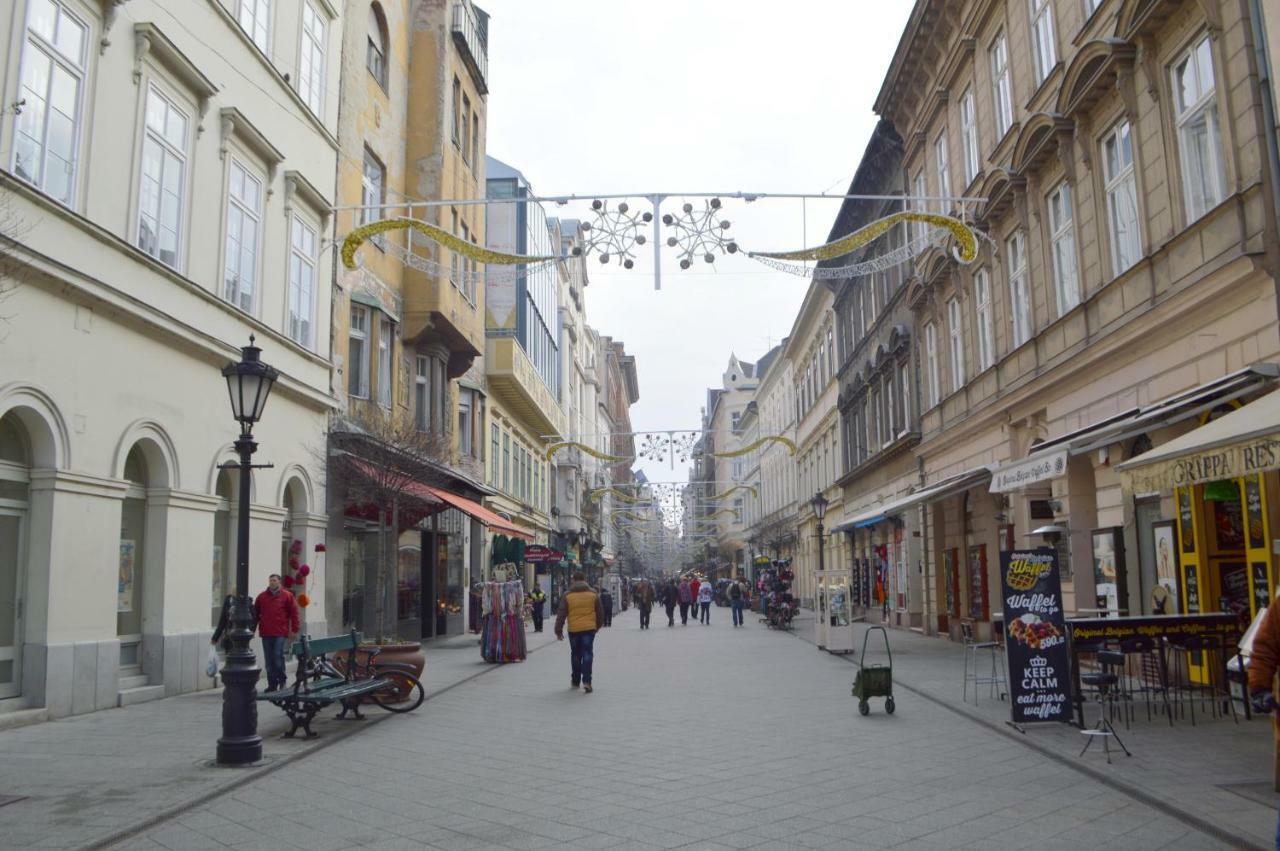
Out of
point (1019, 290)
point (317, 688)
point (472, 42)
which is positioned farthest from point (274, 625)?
point (472, 42)

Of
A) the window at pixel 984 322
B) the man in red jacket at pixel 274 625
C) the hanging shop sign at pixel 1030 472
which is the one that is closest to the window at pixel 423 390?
the man in red jacket at pixel 274 625

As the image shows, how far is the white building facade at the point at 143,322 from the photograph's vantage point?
1185 cm

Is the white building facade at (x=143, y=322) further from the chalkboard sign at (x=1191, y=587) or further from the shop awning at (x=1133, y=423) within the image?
the chalkboard sign at (x=1191, y=587)

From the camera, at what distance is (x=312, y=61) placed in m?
20.6

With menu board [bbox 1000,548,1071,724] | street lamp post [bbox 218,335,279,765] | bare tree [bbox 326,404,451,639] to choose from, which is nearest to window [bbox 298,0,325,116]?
bare tree [bbox 326,404,451,639]

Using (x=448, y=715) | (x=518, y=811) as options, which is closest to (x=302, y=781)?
(x=518, y=811)

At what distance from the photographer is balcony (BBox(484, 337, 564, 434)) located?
Answer: 115 ft

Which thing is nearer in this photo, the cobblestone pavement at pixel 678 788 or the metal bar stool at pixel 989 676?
the cobblestone pavement at pixel 678 788

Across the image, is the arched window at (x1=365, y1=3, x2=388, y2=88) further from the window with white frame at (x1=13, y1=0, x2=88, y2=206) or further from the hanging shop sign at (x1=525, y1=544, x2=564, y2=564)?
the hanging shop sign at (x1=525, y1=544, x2=564, y2=564)

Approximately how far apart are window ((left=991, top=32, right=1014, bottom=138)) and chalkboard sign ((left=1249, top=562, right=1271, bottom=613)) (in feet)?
33.2

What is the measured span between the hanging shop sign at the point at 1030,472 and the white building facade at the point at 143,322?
12142 mm

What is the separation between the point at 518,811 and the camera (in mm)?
A: 7574

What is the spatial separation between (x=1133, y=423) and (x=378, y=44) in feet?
63.5

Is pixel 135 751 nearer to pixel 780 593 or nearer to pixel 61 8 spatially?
pixel 61 8
